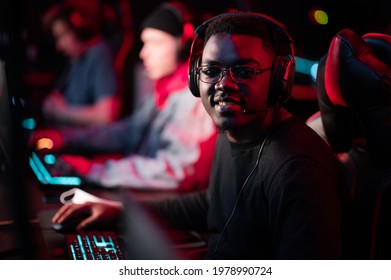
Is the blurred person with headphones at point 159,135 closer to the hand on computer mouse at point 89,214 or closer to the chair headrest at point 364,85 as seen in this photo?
the hand on computer mouse at point 89,214

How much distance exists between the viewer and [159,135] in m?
2.14

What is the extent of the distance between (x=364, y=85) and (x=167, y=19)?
1.19 m

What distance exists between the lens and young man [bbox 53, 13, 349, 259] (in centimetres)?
102

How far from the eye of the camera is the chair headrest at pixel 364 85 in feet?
3.44

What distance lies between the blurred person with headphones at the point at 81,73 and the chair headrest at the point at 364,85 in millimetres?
1366

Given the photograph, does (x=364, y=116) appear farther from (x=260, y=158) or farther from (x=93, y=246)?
(x=93, y=246)

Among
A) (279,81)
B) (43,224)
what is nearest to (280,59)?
(279,81)

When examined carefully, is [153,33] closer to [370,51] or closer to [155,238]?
[155,238]

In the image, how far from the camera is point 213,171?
132 centimetres

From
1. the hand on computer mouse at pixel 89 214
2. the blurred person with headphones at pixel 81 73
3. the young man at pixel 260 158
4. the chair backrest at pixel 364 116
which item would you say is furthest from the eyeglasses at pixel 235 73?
the blurred person with headphones at pixel 81 73

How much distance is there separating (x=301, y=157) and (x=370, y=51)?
0.26 metres

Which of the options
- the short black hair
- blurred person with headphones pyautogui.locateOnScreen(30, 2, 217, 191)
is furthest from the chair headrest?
blurred person with headphones pyautogui.locateOnScreen(30, 2, 217, 191)
